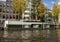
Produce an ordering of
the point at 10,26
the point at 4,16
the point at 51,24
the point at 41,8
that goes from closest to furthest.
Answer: the point at 10,26 → the point at 41,8 → the point at 51,24 → the point at 4,16

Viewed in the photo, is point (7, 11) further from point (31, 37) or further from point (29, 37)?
point (31, 37)

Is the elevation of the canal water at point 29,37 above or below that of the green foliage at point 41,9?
below

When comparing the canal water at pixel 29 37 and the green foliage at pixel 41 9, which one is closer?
the canal water at pixel 29 37

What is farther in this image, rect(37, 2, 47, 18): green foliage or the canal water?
rect(37, 2, 47, 18): green foliage

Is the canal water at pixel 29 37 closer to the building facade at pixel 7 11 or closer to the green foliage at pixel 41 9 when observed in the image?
the green foliage at pixel 41 9

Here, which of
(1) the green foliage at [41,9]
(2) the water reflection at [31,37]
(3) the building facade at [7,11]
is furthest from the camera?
(3) the building facade at [7,11]

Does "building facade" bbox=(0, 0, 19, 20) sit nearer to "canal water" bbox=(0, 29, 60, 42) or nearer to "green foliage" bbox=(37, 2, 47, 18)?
"green foliage" bbox=(37, 2, 47, 18)

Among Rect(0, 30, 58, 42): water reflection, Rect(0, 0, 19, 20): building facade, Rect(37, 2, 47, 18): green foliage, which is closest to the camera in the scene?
A: Rect(0, 30, 58, 42): water reflection

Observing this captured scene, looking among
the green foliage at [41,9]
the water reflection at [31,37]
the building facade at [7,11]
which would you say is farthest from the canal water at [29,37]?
the building facade at [7,11]

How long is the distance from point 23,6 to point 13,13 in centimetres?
1928

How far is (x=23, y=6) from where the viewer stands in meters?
Answer: 72.7

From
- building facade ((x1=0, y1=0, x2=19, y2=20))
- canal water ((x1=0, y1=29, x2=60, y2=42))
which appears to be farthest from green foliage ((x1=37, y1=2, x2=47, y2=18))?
canal water ((x1=0, y1=29, x2=60, y2=42))

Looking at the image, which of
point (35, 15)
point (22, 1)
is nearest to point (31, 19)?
point (35, 15)

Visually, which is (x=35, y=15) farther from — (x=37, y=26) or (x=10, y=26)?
(x=10, y=26)
